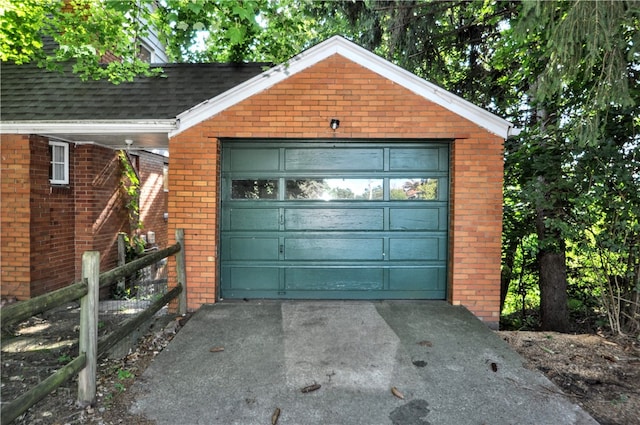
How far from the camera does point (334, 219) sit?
18.5 ft

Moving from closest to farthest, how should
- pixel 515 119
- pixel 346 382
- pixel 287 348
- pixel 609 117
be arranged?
pixel 346 382 < pixel 287 348 < pixel 609 117 < pixel 515 119

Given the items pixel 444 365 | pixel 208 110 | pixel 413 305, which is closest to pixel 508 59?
pixel 413 305

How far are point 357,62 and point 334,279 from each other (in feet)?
10.8

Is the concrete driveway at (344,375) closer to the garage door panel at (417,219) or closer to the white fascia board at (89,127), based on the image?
the garage door panel at (417,219)

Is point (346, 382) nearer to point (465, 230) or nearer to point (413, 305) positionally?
point (413, 305)

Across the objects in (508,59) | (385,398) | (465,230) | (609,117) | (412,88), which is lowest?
(385,398)

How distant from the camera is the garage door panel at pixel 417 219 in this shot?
222 inches

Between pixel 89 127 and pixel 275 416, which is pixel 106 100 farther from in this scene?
pixel 275 416

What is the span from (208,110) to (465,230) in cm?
417

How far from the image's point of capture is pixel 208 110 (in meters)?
5.32

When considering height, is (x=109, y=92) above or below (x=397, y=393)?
above

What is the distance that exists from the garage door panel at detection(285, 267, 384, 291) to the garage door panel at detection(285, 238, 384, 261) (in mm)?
186

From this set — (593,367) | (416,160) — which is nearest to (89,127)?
(416,160)

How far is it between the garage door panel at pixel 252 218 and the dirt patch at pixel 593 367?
361cm
